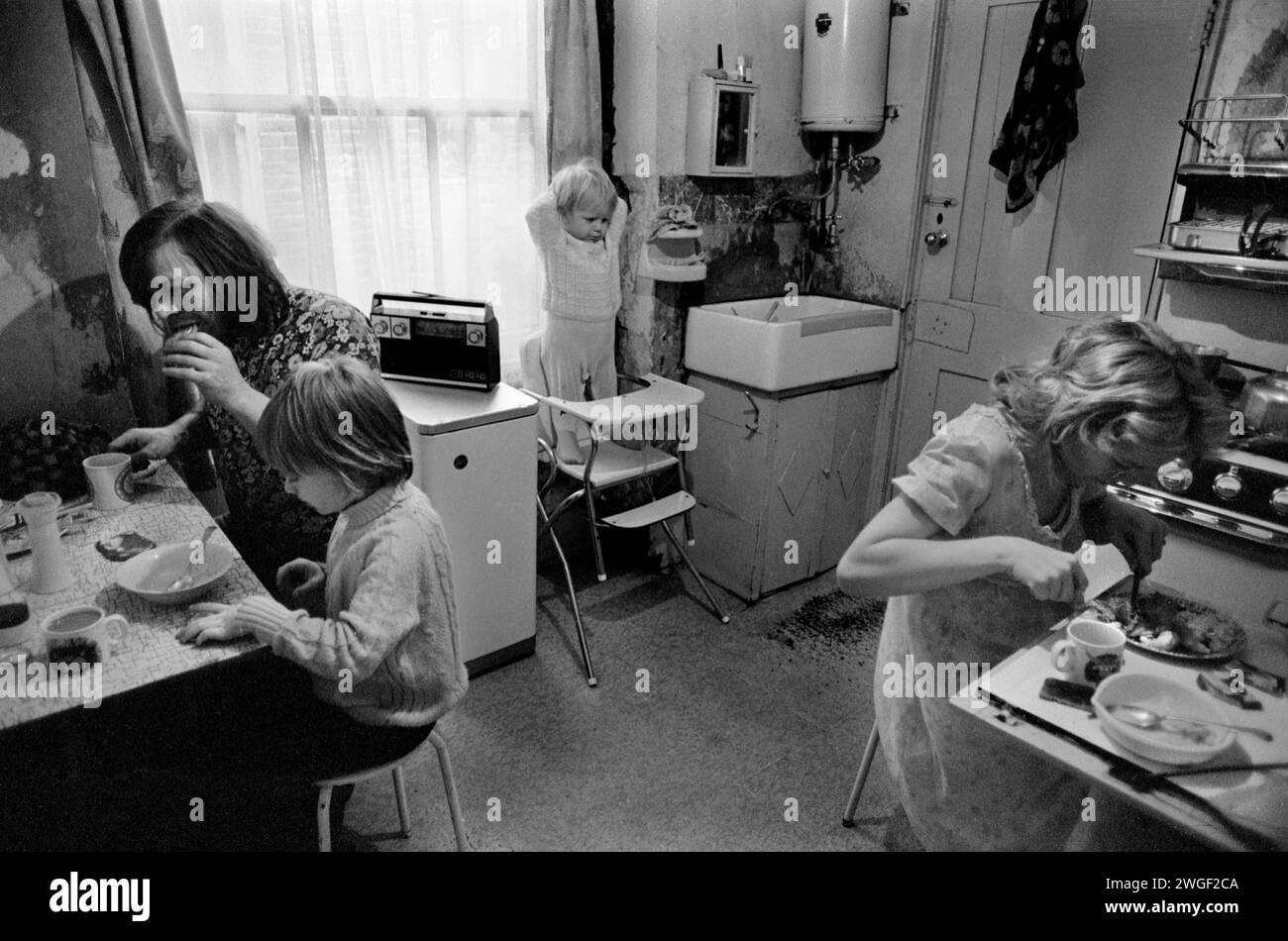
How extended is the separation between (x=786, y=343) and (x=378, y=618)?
5.10 feet

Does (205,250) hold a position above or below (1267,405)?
above

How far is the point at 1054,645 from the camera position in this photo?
3.62 ft

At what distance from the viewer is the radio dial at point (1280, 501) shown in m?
1.46

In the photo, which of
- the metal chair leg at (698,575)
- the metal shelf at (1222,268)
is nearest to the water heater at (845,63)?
the metal shelf at (1222,268)

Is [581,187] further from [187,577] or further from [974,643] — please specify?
[974,643]

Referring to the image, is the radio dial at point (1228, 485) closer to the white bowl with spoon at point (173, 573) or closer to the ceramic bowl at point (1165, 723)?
the ceramic bowl at point (1165, 723)

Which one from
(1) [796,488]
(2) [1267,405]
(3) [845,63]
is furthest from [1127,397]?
(3) [845,63]

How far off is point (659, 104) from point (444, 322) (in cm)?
104

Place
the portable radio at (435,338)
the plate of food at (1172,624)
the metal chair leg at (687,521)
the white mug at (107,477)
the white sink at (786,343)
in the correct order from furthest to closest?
the metal chair leg at (687,521) → the white sink at (786,343) → the portable radio at (435,338) → the white mug at (107,477) → the plate of food at (1172,624)

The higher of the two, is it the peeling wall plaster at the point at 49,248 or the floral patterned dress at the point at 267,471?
the peeling wall plaster at the point at 49,248

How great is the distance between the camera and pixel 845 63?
2451 mm

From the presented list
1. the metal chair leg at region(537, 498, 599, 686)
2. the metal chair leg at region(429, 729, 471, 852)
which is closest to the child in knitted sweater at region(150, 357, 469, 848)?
the metal chair leg at region(429, 729, 471, 852)

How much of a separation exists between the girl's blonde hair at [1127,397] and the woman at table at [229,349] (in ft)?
3.65
